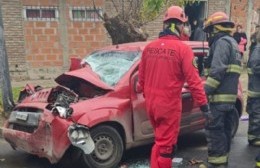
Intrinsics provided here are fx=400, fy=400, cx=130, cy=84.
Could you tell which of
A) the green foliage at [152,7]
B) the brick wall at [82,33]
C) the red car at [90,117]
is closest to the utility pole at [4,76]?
the red car at [90,117]

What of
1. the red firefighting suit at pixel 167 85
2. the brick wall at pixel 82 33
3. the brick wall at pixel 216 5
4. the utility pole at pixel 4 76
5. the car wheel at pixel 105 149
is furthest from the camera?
the brick wall at pixel 216 5

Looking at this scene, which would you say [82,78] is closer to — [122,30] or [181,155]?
[181,155]

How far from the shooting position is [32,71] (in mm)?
12336

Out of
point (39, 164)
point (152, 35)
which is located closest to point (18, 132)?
point (39, 164)

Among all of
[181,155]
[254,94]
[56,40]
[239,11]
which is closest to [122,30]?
[254,94]

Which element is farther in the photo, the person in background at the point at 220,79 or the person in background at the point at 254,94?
the person in background at the point at 254,94

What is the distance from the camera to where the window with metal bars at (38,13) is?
12117 mm

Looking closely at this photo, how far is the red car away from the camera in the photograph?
4738 mm

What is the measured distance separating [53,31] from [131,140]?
7836mm

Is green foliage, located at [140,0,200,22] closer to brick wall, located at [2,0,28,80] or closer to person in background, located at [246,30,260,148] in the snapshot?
person in background, located at [246,30,260,148]

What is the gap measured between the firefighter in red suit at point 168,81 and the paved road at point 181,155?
3.48ft

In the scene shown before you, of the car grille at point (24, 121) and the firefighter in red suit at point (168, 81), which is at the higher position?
the firefighter in red suit at point (168, 81)

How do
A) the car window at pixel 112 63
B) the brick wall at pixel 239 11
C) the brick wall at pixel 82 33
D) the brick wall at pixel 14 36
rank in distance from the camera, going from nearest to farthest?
the car window at pixel 112 63 < the brick wall at pixel 14 36 < the brick wall at pixel 82 33 < the brick wall at pixel 239 11

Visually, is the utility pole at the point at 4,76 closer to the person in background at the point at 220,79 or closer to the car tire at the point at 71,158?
the car tire at the point at 71,158
